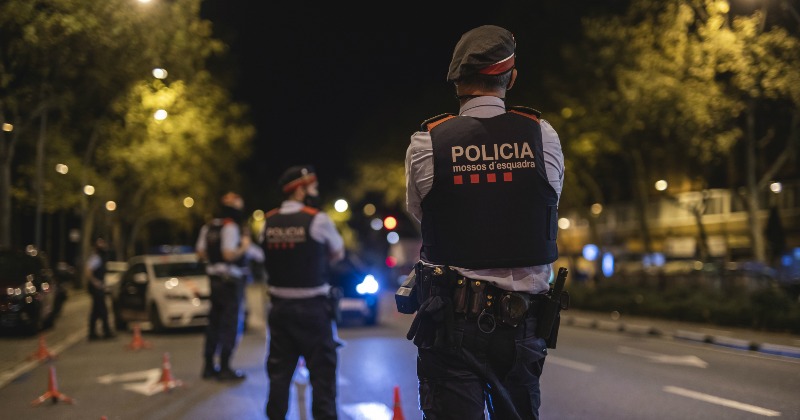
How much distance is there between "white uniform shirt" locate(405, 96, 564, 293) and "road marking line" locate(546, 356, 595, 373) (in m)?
7.73

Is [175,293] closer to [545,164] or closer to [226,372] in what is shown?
[226,372]

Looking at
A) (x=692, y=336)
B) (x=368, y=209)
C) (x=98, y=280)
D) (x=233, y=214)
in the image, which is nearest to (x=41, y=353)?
(x=98, y=280)

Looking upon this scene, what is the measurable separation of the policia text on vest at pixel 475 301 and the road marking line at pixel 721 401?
494 centimetres

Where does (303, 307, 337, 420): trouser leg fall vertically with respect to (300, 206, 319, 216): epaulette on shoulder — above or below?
below

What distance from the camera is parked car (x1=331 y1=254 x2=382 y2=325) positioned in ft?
54.7

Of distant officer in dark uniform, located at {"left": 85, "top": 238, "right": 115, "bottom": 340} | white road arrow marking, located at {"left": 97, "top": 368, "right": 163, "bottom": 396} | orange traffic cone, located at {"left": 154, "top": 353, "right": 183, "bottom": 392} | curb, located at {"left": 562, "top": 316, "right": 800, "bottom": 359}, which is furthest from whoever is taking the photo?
distant officer in dark uniform, located at {"left": 85, "top": 238, "right": 115, "bottom": 340}

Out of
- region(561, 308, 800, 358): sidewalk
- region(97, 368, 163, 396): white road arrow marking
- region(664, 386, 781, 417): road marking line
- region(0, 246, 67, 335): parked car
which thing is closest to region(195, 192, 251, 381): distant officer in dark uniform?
region(97, 368, 163, 396): white road arrow marking

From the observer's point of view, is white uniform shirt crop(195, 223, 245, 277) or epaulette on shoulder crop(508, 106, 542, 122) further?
white uniform shirt crop(195, 223, 245, 277)

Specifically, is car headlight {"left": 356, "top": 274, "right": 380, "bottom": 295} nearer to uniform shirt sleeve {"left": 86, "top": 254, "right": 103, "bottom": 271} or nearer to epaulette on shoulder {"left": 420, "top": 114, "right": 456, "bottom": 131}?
uniform shirt sleeve {"left": 86, "top": 254, "right": 103, "bottom": 271}

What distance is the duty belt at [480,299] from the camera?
2918mm

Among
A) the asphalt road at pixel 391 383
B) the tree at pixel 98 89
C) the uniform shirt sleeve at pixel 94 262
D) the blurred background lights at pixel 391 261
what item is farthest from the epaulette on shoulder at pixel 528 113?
the blurred background lights at pixel 391 261

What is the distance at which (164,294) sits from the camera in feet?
51.4

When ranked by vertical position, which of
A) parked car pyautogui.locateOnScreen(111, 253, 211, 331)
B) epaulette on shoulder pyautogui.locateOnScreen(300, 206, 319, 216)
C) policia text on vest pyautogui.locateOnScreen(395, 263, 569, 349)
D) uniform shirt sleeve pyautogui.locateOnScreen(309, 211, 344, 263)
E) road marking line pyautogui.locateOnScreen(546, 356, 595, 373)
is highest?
epaulette on shoulder pyautogui.locateOnScreen(300, 206, 319, 216)

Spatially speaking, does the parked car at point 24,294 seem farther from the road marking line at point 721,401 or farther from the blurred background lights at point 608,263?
the blurred background lights at point 608,263
